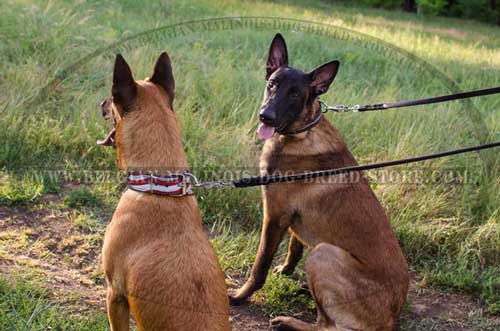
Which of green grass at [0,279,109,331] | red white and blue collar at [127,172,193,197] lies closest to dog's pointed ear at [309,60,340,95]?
red white and blue collar at [127,172,193,197]

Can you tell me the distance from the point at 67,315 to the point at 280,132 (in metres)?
1.77

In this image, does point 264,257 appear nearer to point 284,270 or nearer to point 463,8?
point 284,270

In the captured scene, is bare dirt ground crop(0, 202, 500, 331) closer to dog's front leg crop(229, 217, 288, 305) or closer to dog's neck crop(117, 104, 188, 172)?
dog's front leg crop(229, 217, 288, 305)

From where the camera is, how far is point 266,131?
11.7ft

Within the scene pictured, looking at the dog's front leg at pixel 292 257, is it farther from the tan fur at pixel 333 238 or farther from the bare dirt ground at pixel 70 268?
the bare dirt ground at pixel 70 268

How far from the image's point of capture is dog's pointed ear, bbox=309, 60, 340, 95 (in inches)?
147

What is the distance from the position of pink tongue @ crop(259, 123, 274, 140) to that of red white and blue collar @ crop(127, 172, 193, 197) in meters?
0.89

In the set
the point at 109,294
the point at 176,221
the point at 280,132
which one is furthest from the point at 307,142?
the point at 109,294

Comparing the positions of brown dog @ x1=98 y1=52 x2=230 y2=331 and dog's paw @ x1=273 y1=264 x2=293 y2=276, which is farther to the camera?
dog's paw @ x1=273 y1=264 x2=293 y2=276

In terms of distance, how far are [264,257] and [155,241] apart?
46.7 inches

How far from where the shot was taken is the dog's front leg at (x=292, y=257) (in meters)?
4.03

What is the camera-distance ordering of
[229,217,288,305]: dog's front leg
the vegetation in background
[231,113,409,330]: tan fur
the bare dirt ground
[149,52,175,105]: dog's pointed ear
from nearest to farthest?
[149,52,175,105]: dog's pointed ear < [231,113,409,330]: tan fur < the bare dirt ground < [229,217,288,305]: dog's front leg < the vegetation in background

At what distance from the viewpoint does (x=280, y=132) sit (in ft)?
12.1

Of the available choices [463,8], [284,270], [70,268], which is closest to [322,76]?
[284,270]
